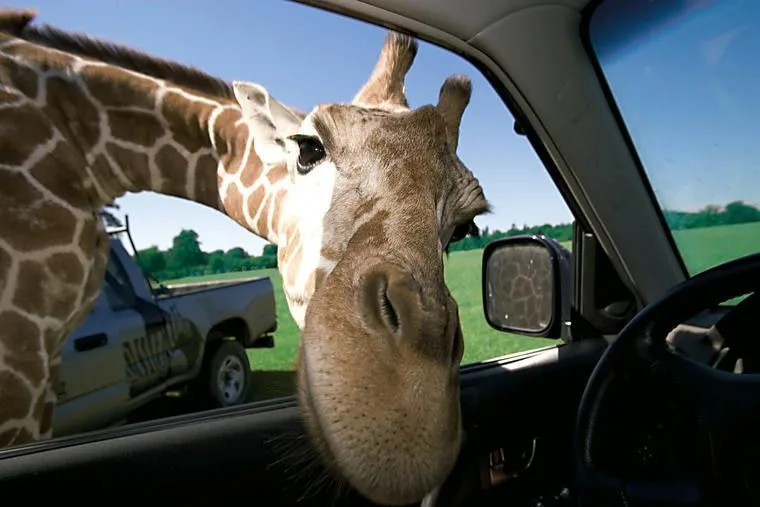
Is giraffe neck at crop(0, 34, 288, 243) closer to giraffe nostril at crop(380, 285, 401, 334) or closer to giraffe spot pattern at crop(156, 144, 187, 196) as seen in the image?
giraffe spot pattern at crop(156, 144, 187, 196)

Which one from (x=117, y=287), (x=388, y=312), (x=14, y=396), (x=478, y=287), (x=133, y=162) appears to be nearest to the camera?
(x=388, y=312)

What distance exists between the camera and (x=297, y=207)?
6.14 ft

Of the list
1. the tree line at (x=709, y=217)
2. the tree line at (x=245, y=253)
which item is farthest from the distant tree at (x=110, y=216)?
the tree line at (x=709, y=217)

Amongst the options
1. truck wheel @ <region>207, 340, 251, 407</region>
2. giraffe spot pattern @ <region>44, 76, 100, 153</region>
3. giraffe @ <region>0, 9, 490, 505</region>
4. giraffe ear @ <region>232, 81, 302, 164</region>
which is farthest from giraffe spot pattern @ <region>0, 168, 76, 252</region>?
truck wheel @ <region>207, 340, 251, 407</region>

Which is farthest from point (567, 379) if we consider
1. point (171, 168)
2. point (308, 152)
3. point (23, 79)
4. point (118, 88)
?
point (23, 79)

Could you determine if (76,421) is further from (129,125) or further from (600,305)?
(600,305)

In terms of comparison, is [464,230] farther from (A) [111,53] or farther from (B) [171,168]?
(A) [111,53]

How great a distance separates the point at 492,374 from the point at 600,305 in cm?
63

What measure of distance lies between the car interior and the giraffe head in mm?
383

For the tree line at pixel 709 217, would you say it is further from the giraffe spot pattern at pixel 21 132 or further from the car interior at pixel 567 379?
the giraffe spot pattern at pixel 21 132

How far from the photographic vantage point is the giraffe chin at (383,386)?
101 centimetres

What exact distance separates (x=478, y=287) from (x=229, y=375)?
2944mm

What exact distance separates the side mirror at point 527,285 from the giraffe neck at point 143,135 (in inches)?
41.0

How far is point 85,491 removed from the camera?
4.90ft
